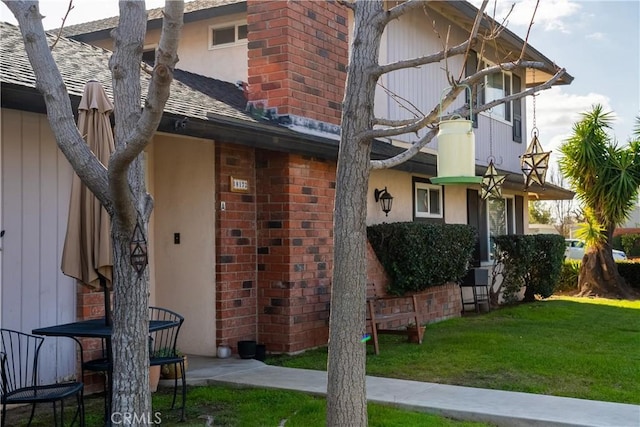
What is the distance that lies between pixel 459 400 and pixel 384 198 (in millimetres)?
4967

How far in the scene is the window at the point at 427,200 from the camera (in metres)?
11.8

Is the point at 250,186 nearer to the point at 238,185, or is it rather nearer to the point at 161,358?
the point at 238,185

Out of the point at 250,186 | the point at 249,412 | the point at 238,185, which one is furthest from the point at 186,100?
the point at 249,412

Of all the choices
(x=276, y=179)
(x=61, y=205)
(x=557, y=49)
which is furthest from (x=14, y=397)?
(x=557, y=49)

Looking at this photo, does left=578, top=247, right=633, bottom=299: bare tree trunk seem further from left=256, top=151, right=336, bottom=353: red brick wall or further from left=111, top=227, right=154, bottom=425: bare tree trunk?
left=111, top=227, right=154, bottom=425: bare tree trunk

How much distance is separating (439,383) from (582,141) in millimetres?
12979

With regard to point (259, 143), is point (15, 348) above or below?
below

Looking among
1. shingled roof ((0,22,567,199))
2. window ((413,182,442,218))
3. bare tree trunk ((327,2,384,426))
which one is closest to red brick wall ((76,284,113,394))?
shingled roof ((0,22,567,199))

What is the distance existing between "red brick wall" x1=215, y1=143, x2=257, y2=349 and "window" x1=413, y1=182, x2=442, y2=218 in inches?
166

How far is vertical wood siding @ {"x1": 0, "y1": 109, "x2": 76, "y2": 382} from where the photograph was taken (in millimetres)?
5727

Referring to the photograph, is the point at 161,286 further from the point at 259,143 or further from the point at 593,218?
the point at 593,218

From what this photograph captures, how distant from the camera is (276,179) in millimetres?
8211

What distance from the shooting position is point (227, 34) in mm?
10812

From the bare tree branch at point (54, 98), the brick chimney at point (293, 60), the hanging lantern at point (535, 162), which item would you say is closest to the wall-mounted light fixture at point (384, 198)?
the brick chimney at point (293, 60)
